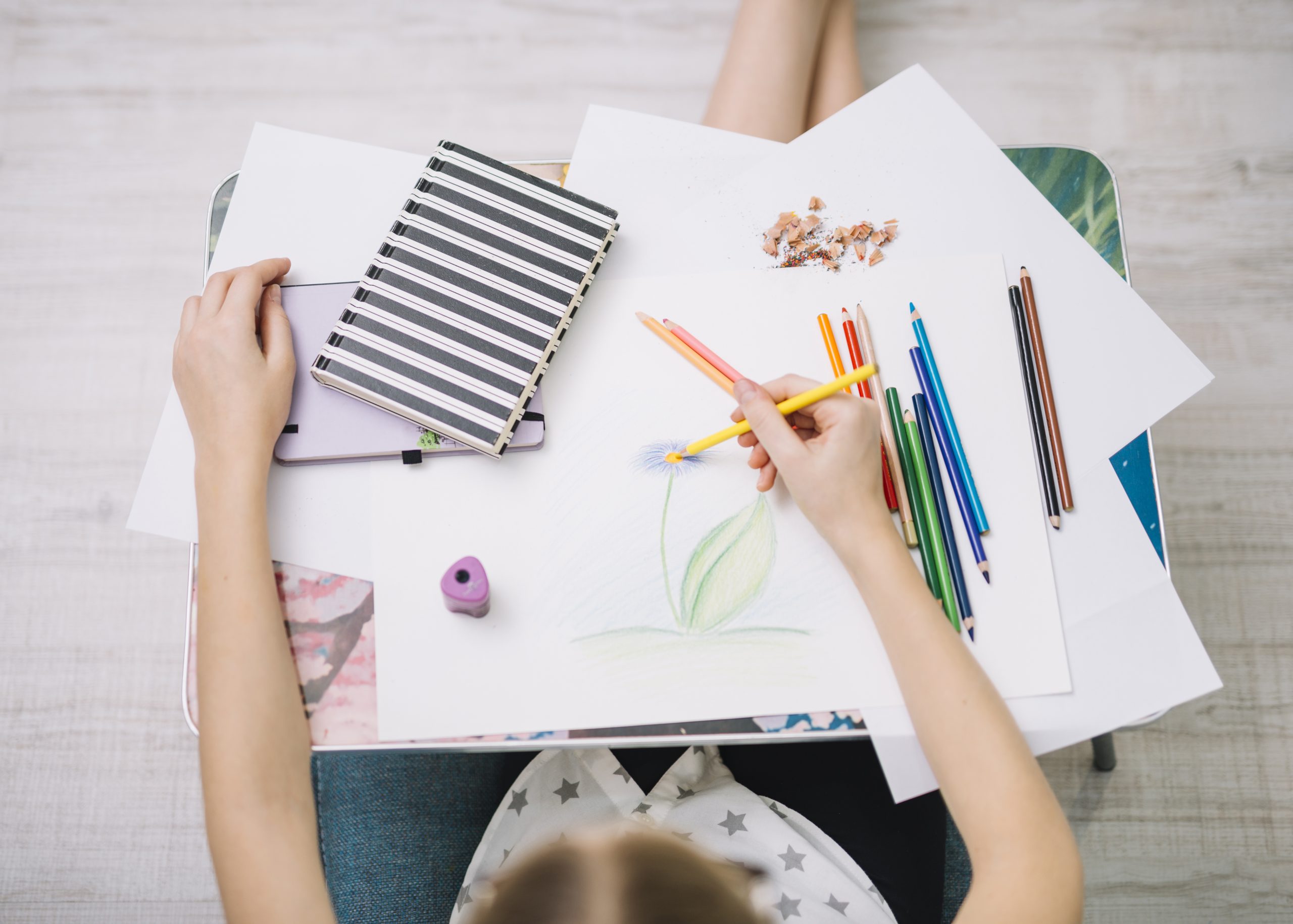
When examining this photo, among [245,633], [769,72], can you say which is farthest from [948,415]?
[245,633]

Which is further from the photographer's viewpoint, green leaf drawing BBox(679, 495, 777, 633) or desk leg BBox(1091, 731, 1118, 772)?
desk leg BBox(1091, 731, 1118, 772)

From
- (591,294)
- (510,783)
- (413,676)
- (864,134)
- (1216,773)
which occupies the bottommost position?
(1216,773)

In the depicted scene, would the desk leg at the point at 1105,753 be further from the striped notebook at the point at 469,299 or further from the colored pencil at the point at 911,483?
the striped notebook at the point at 469,299

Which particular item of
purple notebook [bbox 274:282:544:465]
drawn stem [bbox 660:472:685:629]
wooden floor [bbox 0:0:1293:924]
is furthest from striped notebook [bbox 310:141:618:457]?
wooden floor [bbox 0:0:1293:924]

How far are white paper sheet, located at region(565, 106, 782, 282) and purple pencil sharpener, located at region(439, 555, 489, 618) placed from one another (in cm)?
28

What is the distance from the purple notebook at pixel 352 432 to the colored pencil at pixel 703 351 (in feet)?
0.40

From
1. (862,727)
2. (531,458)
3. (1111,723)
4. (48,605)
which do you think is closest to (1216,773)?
(1111,723)

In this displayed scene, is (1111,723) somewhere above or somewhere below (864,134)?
below

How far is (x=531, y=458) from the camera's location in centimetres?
66

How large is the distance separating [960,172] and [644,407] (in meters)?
0.34

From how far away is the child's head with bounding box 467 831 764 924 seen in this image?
51 cm

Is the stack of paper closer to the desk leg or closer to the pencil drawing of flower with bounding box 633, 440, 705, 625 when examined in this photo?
the pencil drawing of flower with bounding box 633, 440, 705, 625

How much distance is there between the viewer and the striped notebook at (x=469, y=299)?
2.08 feet

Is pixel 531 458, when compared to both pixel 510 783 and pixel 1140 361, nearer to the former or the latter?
pixel 510 783
